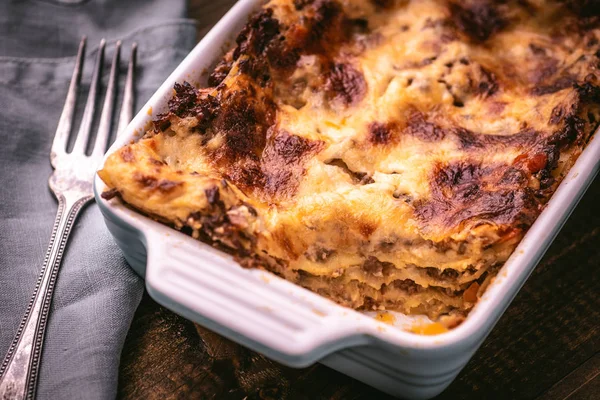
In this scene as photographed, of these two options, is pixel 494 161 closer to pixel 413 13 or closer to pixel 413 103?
pixel 413 103

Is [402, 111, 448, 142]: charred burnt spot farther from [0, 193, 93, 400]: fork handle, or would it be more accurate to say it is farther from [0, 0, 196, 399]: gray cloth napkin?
[0, 193, 93, 400]: fork handle

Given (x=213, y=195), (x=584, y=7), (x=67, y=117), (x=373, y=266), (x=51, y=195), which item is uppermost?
Answer: (x=584, y=7)

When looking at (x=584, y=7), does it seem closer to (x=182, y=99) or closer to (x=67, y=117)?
(x=182, y=99)

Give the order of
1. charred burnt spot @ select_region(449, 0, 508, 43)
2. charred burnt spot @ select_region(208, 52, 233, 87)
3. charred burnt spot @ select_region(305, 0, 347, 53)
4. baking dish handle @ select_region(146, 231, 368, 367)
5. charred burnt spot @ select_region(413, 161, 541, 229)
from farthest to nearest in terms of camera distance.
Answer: charred burnt spot @ select_region(449, 0, 508, 43) → charred burnt spot @ select_region(305, 0, 347, 53) → charred burnt spot @ select_region(208, 52, 233, 87) → charred burnt spot @ select_region(413, 161, 541, 229) → baking dish handle @ select_region(146, 231, 368, 367)

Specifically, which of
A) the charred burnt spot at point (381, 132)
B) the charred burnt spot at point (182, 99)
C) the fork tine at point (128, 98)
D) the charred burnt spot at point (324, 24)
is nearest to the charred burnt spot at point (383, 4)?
the charred burnt spot at point (324, 24)

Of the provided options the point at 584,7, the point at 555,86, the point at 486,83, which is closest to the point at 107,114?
the point at 486,83

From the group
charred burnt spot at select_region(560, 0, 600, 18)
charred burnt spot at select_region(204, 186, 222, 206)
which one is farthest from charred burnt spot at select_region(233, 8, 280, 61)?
charred burnt spot at select_region(560, 0, 600, 18)
